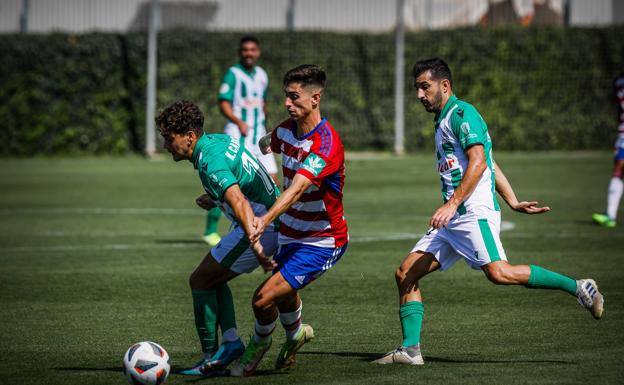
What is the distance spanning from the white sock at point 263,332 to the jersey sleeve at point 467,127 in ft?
6.10

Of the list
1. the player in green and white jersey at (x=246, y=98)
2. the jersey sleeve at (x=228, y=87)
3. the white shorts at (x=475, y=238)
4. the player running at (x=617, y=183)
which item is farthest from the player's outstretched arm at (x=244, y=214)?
the player running at (x=617, y=183)

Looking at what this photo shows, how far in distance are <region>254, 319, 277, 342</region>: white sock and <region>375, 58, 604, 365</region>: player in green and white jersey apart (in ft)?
2.84

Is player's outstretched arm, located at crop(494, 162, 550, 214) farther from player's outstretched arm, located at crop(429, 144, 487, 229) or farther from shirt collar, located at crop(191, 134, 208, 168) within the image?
shirt collar, located at crop(191, 134, 208, 168)

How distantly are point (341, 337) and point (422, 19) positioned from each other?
1031 inches

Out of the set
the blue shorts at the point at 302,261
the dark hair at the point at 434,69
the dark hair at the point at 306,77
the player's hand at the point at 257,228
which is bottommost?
the blue shorts at the point at 302,261

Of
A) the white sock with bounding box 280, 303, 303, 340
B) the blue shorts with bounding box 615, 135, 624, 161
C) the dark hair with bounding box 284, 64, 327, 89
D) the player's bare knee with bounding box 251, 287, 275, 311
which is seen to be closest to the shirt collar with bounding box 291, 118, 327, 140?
the dark hair with bounding box 284, 64, 327, 89

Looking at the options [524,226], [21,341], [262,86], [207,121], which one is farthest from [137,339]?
[207,121]

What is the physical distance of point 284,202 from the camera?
6820 millimetres

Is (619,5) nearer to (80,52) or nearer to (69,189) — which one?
(80,52)

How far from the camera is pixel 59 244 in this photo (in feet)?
46.3

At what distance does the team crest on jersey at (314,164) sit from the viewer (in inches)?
274

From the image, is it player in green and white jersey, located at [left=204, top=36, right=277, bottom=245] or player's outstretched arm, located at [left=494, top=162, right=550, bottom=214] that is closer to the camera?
player's outstretched arm, located at [left=494, top=162, right=550, bottom=214]

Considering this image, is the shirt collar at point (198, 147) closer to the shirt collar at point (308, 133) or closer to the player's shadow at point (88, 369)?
the shirt collar at point (308, 133)

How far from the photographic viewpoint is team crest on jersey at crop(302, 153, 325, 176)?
22.9ft
